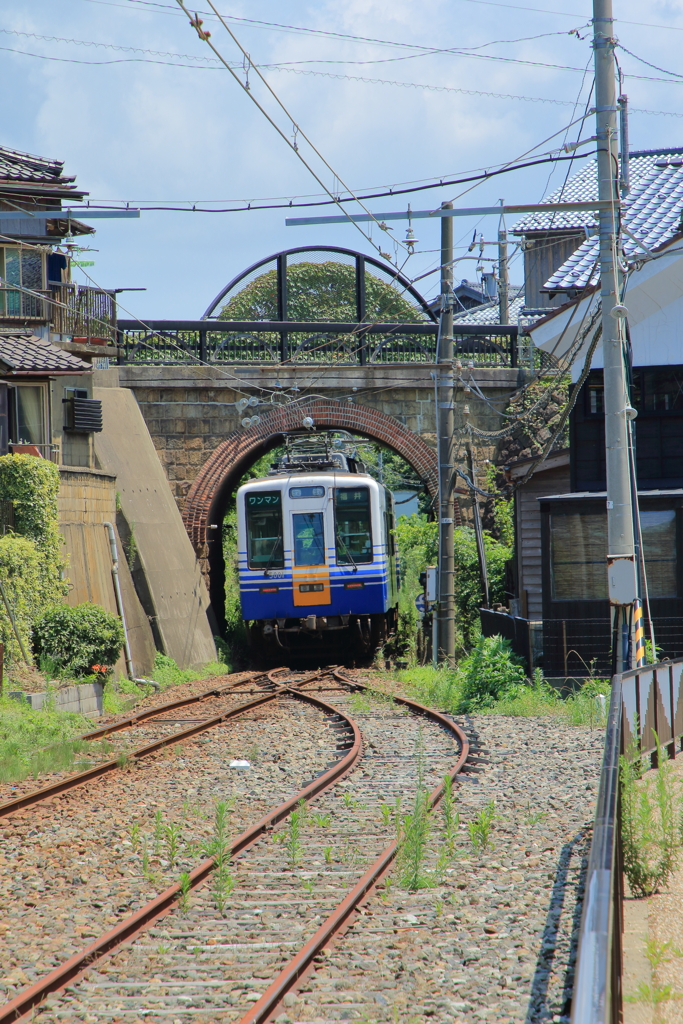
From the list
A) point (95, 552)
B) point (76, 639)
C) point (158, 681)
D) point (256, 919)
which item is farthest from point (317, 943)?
point (95, 552)

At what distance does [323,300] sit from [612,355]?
60.4 feet

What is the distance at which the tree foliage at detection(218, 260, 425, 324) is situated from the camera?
27.8 meters

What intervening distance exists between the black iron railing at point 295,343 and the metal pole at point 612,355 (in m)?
11.2

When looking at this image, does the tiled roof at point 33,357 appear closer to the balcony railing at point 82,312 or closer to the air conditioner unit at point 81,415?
the air conditioner unit at point 81,415

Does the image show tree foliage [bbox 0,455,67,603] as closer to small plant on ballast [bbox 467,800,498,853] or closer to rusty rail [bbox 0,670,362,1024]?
rusty rail [bbox 0,670,362,1024]

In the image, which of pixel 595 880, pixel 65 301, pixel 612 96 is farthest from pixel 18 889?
pixel 65 301

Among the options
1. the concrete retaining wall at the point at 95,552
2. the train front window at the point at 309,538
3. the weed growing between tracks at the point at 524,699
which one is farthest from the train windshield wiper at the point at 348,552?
the concrete retaining wall at the point at 95,552

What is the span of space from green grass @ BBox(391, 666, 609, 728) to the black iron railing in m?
9.85

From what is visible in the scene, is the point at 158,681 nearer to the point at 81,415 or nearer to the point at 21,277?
the point at 81,415

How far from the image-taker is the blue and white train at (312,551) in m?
18.2

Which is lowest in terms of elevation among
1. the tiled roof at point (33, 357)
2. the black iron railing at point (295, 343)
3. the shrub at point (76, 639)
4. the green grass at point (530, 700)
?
the green grass at point (530, 700)

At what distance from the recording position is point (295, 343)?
2338 cm

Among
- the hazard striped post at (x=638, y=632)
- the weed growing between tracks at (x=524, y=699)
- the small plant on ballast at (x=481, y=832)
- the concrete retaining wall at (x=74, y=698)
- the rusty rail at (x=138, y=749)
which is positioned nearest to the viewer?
the small plant on ballast at (x=481, y=832)

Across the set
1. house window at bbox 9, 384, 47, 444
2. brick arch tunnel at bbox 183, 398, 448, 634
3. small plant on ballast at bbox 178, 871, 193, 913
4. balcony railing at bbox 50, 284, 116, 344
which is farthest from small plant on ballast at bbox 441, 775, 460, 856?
balcony railing at bbox 50, 284, 116, 344
